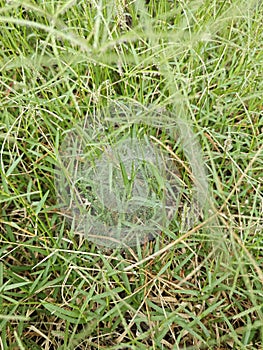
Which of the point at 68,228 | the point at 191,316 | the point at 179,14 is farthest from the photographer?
the point at 179,14

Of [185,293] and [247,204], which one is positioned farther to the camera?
[247,204]

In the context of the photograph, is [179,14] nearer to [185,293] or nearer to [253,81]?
[253,81]

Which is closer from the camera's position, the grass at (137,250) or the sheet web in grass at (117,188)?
the grass at (137,250)

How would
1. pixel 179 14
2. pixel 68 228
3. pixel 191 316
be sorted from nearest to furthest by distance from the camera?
pixel 191 316
pixel 68 228
pixel 179 14

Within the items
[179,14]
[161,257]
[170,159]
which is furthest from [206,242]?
[179,14]

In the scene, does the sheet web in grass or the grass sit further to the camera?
the sheet web in grass

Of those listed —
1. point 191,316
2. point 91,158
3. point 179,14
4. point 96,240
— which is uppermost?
point 179,14

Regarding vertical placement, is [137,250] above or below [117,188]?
below

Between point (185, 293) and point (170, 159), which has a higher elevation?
point (170, 159)
